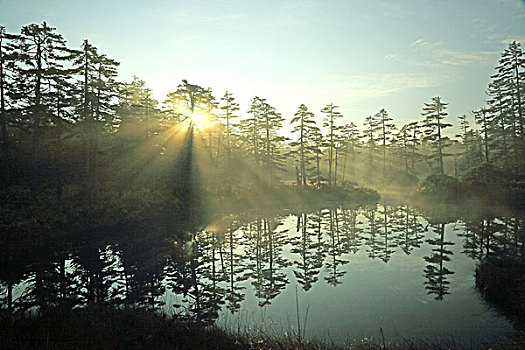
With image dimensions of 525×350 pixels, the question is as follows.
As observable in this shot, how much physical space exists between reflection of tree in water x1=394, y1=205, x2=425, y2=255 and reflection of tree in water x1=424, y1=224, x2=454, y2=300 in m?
0.97

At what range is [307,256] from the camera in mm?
15719

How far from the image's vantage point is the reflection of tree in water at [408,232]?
17.5m

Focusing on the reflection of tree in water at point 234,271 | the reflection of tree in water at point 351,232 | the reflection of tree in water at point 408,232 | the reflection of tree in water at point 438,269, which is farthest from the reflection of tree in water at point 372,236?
the reflection of tree in water at point 234,271

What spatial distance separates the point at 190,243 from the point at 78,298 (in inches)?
337

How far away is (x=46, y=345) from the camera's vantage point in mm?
5199

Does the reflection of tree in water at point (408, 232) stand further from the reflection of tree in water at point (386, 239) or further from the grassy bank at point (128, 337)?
the grassy bank at point (128, 337)

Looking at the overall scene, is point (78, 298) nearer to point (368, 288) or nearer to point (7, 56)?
point (368, 288)

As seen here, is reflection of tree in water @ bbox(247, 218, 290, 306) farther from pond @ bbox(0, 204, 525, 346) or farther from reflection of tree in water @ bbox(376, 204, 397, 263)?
reflection of tree in water @ bbox(376, 204, 397, 263)

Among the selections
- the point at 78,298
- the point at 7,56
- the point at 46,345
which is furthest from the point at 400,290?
the point at 7,56

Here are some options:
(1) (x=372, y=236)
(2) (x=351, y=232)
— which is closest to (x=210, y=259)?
(2) (x=351, y=232)

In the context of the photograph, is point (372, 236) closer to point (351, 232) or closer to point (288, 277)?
point (351, 232)

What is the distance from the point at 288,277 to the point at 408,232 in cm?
1302

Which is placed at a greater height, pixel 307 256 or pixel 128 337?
pixel 128 337

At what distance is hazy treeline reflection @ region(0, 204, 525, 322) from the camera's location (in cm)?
1014
